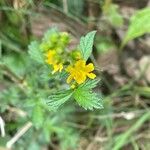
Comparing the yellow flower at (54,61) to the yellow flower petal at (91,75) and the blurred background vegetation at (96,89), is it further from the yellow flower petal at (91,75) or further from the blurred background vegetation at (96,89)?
the blurred background vegetation at (96,89)

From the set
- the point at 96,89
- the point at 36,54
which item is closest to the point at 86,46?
the point at 36,54

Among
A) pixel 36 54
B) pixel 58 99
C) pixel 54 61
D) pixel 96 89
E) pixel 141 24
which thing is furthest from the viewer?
pixel 96 89

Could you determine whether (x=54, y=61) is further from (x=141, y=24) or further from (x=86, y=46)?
(x=141, y=24)

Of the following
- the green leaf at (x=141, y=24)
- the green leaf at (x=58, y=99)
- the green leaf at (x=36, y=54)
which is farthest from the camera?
the green leaf at (x=141, y=24)

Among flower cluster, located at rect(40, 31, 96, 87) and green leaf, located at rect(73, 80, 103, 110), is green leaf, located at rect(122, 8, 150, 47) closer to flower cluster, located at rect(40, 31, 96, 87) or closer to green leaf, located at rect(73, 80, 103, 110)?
flower cluster, located at rect(40, 31, 96, 87)

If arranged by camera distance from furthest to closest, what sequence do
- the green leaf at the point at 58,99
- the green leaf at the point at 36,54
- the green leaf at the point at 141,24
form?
the green leaf at the point at 141,24 < the green leaf at the point at 36,54 < the green leaf at the point at 58,99

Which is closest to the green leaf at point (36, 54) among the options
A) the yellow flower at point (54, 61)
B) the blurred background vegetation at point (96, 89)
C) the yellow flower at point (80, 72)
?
the blurred background vegetation at point (96, 89)
